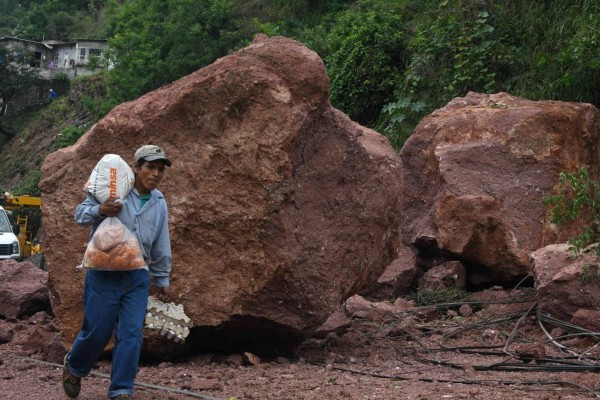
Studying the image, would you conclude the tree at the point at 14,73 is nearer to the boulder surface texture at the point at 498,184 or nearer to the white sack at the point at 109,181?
the boulder surface texture at the point at 498,184

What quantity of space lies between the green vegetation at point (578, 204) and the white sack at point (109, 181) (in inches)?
155

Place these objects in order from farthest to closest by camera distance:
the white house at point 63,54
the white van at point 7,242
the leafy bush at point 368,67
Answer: the white house at point 63,54, the white van at point 7,242, the leafy bush at point 368,67

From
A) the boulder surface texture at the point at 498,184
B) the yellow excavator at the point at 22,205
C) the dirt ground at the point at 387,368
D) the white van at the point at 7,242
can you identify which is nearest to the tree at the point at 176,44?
the yellow excavator at the point at 22,205

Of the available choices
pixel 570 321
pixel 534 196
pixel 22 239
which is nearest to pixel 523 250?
pixel 534 196

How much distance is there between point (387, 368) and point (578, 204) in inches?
95.3

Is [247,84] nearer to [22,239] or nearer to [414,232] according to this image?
[414,232]

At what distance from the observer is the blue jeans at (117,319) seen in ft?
15.7

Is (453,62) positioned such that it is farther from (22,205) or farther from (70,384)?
(22,205)

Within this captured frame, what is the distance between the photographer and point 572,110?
9.77 m

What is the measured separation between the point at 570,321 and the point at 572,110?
10.3ft

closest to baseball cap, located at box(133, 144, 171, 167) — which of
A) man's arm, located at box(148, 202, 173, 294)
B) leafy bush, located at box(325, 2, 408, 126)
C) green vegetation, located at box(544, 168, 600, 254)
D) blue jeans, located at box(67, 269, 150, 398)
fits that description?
man's arm, located at box(148, 202, 173, 294)

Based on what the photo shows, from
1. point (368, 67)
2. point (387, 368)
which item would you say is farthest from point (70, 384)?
point (368, 67)

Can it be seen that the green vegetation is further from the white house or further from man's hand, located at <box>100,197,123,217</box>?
the white house

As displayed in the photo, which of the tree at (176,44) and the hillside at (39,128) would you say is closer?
the tree at (176,44)
